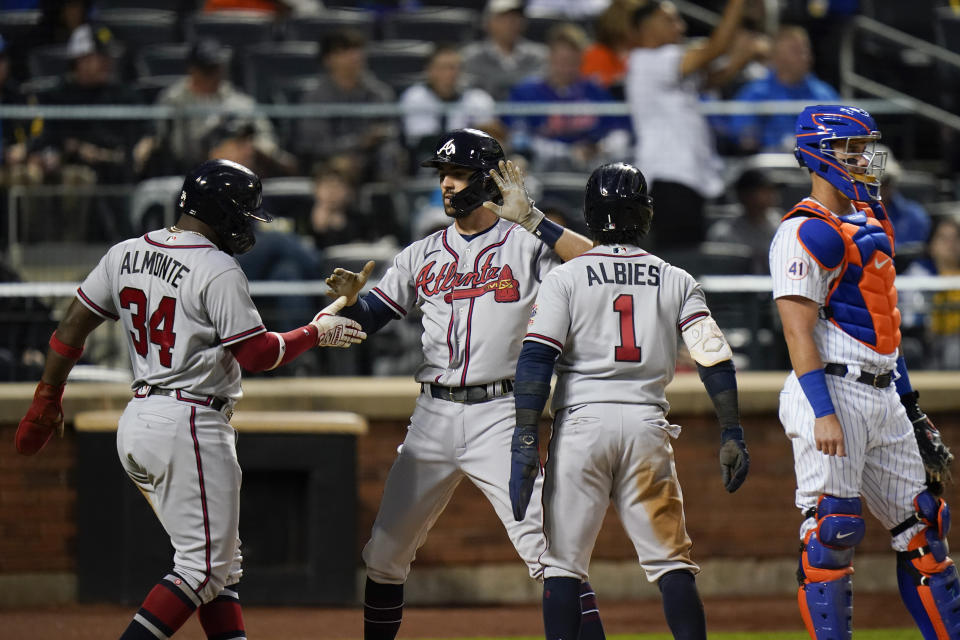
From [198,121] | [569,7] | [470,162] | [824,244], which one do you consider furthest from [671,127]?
[569,7]

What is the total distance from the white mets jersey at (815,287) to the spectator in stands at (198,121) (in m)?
4.45

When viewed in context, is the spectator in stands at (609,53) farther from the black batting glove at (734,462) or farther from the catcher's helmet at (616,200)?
the black batting glove at (734,462)

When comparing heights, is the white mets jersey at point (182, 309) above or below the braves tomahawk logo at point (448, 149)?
below

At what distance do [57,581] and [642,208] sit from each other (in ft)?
13.7

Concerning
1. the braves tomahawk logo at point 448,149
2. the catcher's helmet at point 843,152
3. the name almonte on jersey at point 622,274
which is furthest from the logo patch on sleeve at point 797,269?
the braves tomahawk logo at point 448,149

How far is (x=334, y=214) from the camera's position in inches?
338

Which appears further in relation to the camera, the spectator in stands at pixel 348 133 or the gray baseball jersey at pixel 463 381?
the spectator in stands at pixel 348 133

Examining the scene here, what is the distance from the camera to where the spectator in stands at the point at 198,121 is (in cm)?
833

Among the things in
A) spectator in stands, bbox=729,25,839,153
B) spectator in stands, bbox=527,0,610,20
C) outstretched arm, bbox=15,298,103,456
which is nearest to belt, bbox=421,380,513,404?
outstretched arm, bbox=15,298,103,456

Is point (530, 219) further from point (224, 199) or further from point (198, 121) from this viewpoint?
point (198, 121)

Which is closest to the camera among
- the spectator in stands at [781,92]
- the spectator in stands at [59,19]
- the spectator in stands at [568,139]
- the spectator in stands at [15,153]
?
the spectator in stands at [15,153]

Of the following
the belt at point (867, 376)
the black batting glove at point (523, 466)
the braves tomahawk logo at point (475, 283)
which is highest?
the braves tomahawk logo at point (475, 283)

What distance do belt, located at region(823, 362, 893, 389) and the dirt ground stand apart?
225 cm

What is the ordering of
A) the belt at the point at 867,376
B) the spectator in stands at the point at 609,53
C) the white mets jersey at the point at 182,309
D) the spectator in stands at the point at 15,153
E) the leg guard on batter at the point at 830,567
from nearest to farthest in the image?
the white mets jersey at the point at 182,309 < the leg guard on batter at the point at 830,567 < the belt at the point at 867,376 < the spectator in stands at the point at 15,153 < the spectator in stands at the point at 609,53
